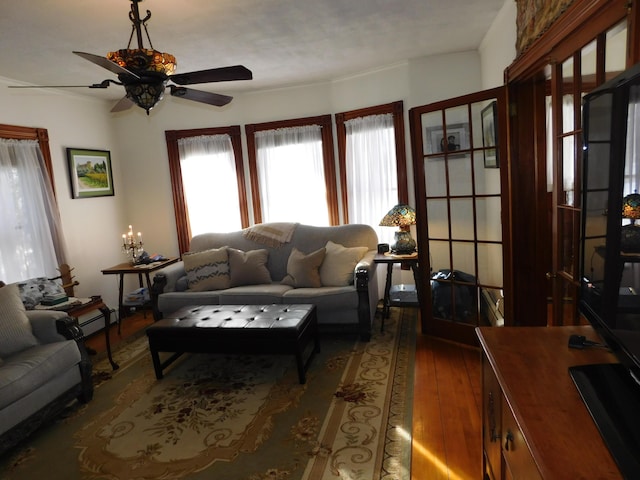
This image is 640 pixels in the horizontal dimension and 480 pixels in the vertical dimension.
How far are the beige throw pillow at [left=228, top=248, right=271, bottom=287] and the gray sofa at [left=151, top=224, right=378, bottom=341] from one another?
0.12 ft

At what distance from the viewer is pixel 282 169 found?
15.7ft

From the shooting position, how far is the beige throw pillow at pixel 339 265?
373 centimetres

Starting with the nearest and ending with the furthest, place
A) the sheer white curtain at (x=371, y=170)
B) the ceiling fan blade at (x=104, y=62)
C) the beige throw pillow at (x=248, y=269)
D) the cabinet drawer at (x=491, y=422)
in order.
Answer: the cabinet drawer at (x=491, y=422), the ceiling fan blade at (x=104, y=62), the beige throw pillow at (x=248, y=269), the sheer white curtain at (x=371, y=170)

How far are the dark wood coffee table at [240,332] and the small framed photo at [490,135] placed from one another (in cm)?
173

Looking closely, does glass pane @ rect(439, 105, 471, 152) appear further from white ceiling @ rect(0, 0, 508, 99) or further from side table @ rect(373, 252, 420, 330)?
side table @ rect(373, 252, 420, 330)

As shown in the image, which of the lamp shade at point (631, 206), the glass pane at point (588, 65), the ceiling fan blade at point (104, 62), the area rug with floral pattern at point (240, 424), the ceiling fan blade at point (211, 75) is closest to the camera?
the lamp shade at point (631, 206)

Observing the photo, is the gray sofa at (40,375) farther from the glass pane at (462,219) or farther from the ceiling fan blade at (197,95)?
the glass pane at (462,219)

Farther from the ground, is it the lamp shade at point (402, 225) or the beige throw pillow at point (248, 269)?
the lamp shade at point (402, 225)

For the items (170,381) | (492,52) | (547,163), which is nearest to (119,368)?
(170,381)

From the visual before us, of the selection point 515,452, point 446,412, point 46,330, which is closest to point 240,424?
point 446,412

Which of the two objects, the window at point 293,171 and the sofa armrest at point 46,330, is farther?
the window at point 293,171

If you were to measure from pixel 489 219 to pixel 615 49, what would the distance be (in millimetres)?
1553

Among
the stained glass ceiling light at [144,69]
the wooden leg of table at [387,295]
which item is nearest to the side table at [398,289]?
the wooden leg of table at [387,295]

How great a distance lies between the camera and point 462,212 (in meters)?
3.10
